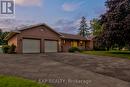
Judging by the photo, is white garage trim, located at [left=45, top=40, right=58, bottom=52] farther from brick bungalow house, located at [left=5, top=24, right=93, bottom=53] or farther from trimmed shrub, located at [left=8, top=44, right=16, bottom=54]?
trimmed shrub, located at [left=8, top=44, right=16, bottom=54]

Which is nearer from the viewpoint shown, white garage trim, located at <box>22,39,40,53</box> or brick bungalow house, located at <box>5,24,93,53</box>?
brick bungalow house, located at <box>5,24,93,53</box>

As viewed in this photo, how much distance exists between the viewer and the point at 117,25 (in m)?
25.0

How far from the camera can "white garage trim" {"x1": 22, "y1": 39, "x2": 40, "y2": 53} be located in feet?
94.2

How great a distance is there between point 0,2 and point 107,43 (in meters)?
14.2

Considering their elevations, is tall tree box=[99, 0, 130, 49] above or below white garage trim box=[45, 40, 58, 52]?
above

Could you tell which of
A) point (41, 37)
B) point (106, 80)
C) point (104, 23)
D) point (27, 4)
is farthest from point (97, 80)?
point (41, 37)

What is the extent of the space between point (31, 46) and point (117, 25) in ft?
40.4

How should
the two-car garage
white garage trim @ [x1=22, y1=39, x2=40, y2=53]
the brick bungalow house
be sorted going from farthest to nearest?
1. the two-car garage
2. white garage trim @ [x1=22, y1=39, x2=40, y2=53]
3. the brick bungalow house

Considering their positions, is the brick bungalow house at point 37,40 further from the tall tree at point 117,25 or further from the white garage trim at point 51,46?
the tall tree at point 117,25

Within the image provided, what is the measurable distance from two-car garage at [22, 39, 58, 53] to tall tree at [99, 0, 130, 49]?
28.1 ft

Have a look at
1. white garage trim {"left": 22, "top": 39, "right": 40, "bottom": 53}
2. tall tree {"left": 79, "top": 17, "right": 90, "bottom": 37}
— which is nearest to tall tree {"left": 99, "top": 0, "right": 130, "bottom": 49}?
white garage trim {"left": 22, "top": 39, "right": 40, "bottom": 53}

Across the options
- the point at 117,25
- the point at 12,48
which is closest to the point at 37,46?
the point at 12,48

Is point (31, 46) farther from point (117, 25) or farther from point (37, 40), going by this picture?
point (117, 25)

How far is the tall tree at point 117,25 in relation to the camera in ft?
80.6
